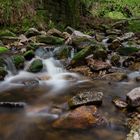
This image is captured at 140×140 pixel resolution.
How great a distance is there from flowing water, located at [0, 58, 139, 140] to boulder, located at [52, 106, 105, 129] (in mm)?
156

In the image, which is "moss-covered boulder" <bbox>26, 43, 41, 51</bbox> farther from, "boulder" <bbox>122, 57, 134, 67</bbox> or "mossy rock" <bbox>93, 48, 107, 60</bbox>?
"boulder" <bbox>122, 57, 134, 67</bbox>

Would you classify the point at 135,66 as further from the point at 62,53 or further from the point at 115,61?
the point at 62,53

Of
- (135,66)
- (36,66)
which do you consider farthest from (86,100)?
(135,66)

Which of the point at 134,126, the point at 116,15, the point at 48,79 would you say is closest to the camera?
the point at 134,126

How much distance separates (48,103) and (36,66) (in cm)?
316

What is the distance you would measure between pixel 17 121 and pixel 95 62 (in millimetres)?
4860

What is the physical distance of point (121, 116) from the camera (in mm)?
6426

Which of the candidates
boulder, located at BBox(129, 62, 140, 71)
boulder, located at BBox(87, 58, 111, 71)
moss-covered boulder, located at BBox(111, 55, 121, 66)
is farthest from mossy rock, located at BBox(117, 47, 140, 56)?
boulder, located at BBox(87, 58, 111, 71)

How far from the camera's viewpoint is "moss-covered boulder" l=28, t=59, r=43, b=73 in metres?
10.1

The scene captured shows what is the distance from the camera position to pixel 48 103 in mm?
7312

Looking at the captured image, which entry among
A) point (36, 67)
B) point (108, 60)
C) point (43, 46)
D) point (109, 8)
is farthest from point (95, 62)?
point (109, 8)

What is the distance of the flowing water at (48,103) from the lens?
19.0 ft

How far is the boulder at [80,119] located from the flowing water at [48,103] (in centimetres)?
16

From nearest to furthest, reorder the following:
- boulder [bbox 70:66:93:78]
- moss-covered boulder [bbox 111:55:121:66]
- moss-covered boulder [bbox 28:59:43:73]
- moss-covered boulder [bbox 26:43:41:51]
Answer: boulder [bbox 70:66:93:78]
moss-covered boulder [bbox 28:59:43:73]
moss-covered boulder [bbox 111:55:121:66]
moss-covered boulder [bbox 26:43:41:51]
